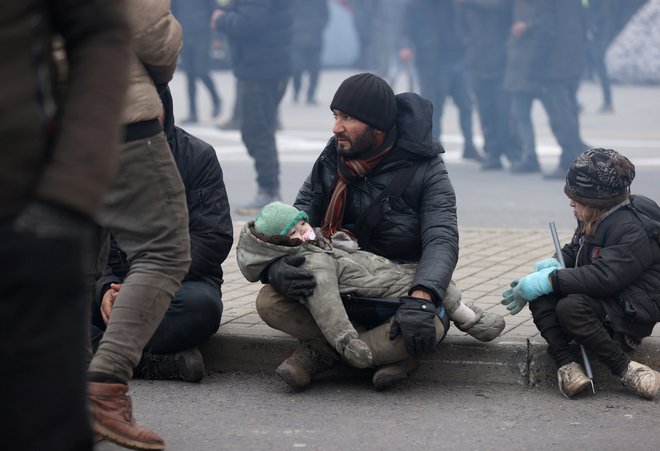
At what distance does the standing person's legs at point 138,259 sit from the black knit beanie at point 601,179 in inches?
62.6

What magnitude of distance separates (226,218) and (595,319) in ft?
4.91

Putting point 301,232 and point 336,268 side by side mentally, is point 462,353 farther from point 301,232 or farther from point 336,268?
point 301,232

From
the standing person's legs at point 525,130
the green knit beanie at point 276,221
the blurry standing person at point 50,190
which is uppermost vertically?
the blurry standing person at point 50,190

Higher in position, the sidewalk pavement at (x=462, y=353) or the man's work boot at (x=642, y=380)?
the man's work boot at (x=642, y=380)

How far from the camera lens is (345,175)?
4.94 m

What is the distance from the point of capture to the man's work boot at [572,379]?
457cm

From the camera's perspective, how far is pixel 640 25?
23.8 meters

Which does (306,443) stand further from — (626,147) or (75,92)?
(626,147)

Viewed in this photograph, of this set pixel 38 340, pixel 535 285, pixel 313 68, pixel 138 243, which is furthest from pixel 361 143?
pixel 313 68

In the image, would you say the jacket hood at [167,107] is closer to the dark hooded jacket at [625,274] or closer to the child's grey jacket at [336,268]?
the child's grey jacket at [336,268]

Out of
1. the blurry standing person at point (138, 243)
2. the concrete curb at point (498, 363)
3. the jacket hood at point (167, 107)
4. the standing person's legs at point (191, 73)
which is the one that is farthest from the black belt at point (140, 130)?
the standing person's legs at point (191, 73)

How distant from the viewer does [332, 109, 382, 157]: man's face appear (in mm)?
4871

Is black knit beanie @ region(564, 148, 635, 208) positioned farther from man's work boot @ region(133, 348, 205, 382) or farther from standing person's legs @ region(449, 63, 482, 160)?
standing person's legs @ region(449, 63, 482, 160)

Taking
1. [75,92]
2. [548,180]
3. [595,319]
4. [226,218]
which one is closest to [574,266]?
[595,319]
